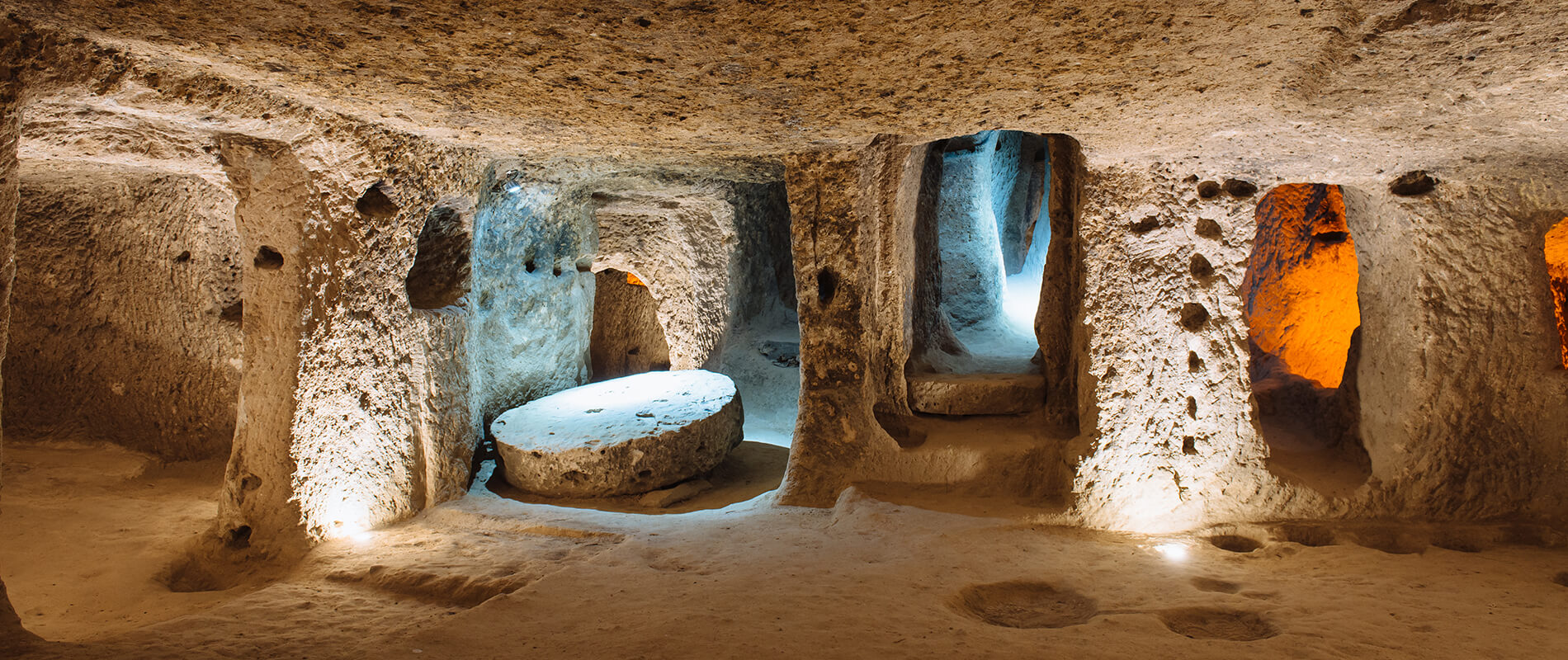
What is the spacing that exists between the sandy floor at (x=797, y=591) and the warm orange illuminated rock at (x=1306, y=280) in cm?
201

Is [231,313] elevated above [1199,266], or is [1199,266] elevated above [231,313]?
[1199,266]

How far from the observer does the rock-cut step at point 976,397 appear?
4129 millimetres

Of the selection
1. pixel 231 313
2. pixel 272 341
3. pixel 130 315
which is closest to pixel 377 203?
pixel 272 341

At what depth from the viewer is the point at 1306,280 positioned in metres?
5.20

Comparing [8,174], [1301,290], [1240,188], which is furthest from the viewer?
[1301,290]

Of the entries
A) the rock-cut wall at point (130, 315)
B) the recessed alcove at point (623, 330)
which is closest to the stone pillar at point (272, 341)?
the rock-cut wall at point (130, 315)

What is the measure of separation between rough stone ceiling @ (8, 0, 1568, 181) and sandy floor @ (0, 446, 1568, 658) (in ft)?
5.10

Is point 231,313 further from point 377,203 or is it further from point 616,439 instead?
point 616,439

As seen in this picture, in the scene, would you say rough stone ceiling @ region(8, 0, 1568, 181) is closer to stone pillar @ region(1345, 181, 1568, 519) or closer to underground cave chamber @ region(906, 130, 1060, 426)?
stone pillar @ region(1345, 181, 1568, 519)

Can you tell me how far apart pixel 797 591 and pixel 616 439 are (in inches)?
78.4

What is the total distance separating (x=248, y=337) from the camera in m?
3.41

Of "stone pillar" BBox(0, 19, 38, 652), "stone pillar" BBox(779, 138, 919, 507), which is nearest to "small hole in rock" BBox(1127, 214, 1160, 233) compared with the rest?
"stone pillar" BBox(779, 138, 919, 507)

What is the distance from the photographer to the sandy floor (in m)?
2.28

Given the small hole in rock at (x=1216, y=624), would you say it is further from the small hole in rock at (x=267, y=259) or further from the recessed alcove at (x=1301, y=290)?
the small hole in rock at (x=267, y=259)
